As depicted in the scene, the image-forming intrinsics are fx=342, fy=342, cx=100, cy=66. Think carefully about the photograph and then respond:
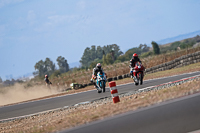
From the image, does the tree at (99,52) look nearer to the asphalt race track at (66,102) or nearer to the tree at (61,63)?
the tree at (61,63)

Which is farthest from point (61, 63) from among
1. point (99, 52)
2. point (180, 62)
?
point (180, 62)

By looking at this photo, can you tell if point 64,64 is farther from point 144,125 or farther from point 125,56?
point 144,125

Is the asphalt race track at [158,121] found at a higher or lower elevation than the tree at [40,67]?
lower

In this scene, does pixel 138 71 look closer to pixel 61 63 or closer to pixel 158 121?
pixel 158 121

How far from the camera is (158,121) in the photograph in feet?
26.4

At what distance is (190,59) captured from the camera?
31250 millimetres

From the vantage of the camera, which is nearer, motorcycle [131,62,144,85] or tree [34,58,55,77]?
motorcycle [131,62,144,85]

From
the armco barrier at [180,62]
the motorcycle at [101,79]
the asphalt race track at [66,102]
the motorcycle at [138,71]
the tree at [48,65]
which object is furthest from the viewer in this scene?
the tree at [48,65]

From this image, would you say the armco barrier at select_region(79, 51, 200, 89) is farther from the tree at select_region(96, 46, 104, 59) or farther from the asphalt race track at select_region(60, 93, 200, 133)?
the tree at select_region(96, 46, 104, 59)

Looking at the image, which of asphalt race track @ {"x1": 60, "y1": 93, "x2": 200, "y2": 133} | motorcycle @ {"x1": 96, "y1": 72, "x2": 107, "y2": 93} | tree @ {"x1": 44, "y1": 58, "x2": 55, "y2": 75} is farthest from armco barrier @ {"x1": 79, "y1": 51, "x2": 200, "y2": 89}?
tree @ {"x1": 44, "y1": 58, "x2": 55, "y2": 75}

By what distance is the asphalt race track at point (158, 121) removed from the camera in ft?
24.0

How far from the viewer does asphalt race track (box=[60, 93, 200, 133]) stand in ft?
24.0

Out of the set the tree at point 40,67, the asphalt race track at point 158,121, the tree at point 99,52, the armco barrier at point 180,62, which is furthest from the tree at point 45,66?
the asphalt race track at point 158,121

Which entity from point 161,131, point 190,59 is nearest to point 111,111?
point 161,131
